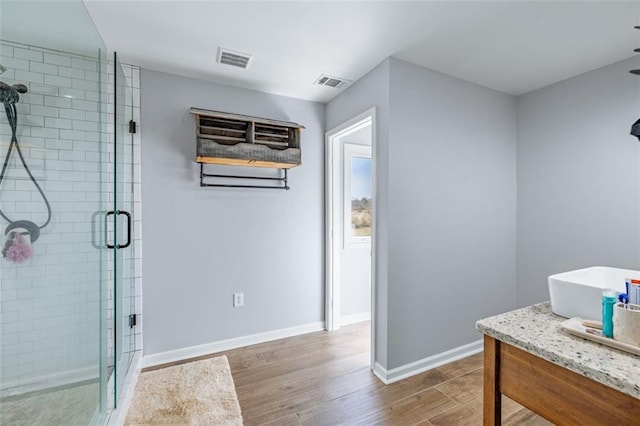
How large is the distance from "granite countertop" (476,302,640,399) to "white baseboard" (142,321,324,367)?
2.13 meters

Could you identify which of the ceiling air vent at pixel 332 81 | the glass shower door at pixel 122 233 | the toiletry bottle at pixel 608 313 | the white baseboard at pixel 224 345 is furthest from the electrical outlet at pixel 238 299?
the toiletry bottle at pixel 608 313

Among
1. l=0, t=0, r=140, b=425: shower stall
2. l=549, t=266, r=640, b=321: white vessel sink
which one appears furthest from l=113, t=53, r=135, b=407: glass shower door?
l=549, t=266, r=640, b=321: white vessel sink

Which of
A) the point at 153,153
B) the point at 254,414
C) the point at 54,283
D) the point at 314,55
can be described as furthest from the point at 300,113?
the point at 254,414

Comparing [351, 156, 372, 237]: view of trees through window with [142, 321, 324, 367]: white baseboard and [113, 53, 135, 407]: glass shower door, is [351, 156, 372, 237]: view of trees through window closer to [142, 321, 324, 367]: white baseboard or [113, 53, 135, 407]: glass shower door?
[142, 321, 324, 367]: white baseboard

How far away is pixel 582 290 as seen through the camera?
104 cm

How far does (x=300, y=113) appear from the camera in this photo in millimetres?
2854

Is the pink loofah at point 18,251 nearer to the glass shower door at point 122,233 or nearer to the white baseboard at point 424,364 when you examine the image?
the glass shower door at point 122,233

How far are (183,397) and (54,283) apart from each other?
1089mm

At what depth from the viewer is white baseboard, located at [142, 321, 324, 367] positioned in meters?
2.32

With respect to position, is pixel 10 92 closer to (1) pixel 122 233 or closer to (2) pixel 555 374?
(1) pixel 122 233

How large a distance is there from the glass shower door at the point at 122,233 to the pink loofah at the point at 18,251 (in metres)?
0.56

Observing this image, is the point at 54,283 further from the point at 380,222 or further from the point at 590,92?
the point at 590,92

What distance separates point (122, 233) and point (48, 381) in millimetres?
1003

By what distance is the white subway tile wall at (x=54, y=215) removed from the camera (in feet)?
3.78
